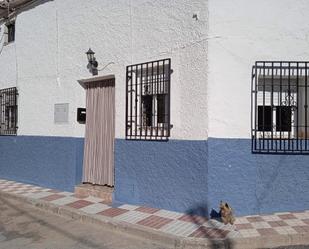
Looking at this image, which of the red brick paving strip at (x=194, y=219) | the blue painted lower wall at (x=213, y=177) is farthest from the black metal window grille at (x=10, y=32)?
the red brick paving strip at (x=194, y=219)

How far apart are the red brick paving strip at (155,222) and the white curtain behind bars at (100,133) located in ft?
6.43

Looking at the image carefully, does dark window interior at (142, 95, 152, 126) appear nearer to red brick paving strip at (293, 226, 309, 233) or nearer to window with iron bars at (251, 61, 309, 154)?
window with iron bars at (251, 61, 309, 154)

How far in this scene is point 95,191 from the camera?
25.2ft

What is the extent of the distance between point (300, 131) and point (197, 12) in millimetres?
2855

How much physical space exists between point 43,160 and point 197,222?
16.4ft

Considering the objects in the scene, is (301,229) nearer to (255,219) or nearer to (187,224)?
(255,219)

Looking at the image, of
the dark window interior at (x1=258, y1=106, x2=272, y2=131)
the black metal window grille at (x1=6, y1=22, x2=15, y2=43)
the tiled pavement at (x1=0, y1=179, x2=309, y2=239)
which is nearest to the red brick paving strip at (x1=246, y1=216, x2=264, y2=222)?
the tiled pavement at (x1=0, y1=179, x2=309, y2=239)

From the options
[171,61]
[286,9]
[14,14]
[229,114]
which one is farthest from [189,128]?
[14,14]

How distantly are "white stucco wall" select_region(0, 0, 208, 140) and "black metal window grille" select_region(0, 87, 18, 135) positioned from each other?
27 centimetres

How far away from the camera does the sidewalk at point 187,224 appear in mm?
4969

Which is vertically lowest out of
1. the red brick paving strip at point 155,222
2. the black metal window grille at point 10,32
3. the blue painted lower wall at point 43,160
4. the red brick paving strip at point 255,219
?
the red brick paving strip at point 155,222

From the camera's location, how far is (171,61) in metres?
6.45

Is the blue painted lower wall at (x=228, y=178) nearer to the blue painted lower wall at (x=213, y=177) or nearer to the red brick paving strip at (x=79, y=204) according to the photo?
the blue painted lower wall at (x=213, y=177)

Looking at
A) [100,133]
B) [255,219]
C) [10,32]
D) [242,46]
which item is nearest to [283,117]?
[242,46]
